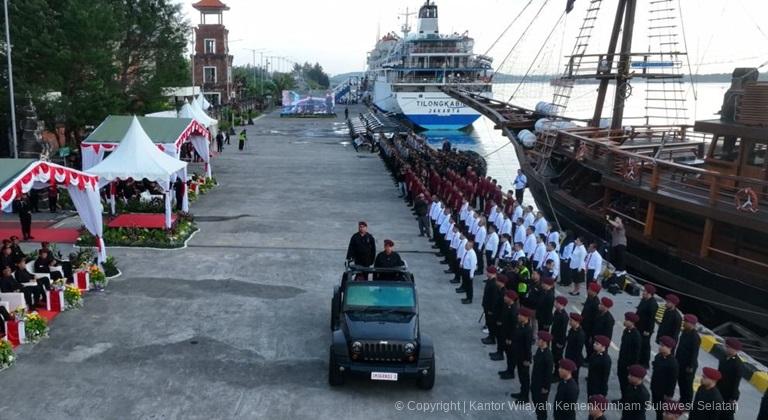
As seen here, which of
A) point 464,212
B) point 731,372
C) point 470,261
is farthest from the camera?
point 464,212

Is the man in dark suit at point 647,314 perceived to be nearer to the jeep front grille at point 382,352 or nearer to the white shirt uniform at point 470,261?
the white shirt uniform at point 470,261

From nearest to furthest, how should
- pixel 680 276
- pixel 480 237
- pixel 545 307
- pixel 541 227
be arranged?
pixel 545 307
pixel 680 276
pixel 480 237
pixel 541 227

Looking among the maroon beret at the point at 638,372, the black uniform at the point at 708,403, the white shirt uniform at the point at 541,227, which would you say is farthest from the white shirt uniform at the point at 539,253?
the black uniform at the point at 708,403

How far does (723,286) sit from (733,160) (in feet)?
13.1

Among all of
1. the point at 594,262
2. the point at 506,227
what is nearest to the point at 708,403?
the point at 594,262

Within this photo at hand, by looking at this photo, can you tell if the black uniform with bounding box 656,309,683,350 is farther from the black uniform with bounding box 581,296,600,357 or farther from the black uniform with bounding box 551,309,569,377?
the black uniform with bounding box 551,309,569,377

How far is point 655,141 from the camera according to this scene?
2245 cm

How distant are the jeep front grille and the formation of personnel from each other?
1718mm

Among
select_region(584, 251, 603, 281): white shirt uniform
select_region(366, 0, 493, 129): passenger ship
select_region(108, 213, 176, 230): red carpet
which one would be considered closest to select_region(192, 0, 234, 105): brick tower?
select_region(366, 0, 493, 129): passenger ship

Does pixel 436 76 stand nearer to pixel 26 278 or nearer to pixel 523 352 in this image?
pixel 26 278

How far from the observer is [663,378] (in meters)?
8.18

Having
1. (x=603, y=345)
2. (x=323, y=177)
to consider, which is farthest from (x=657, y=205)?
(x=323, y=177)

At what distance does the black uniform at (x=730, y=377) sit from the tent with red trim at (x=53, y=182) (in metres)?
12.1

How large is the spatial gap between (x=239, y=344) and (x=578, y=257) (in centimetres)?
756
